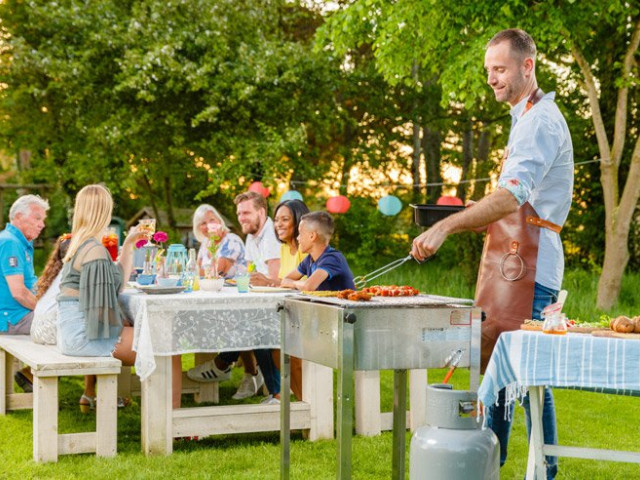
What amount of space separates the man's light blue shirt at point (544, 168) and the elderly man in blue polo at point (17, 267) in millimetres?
3994

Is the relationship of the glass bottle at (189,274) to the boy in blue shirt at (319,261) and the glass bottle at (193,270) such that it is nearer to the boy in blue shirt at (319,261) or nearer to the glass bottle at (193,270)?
the glass bottle at (193,270)

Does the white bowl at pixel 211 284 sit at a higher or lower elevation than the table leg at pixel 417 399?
higher

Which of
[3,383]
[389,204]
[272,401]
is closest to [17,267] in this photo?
[3,383]

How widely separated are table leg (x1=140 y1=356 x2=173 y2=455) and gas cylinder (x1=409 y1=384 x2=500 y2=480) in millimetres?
2011

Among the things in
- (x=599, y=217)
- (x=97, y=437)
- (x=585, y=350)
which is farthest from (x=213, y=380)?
(x=599, y=217)

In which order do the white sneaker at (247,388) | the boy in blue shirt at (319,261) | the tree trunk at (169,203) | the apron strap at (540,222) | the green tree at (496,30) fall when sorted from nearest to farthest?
the apron strap at (540,222), the boy in blue shirt at (319,261), the white sneaker at (247,388), the green tree at (496,30), the tree trunk at (169,203)

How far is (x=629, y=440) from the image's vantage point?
5.68 m

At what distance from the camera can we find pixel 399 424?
402 cm

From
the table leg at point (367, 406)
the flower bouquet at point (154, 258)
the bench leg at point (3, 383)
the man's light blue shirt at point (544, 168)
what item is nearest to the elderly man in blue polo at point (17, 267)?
the bench leg at point (3, 383)

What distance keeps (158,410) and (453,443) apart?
222 cm

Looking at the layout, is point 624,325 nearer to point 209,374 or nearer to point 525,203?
point 525,203

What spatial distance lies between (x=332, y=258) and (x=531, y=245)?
6.56ft

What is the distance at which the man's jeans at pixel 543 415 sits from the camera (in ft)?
11.9

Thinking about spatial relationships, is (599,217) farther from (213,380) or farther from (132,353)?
(132,353)
